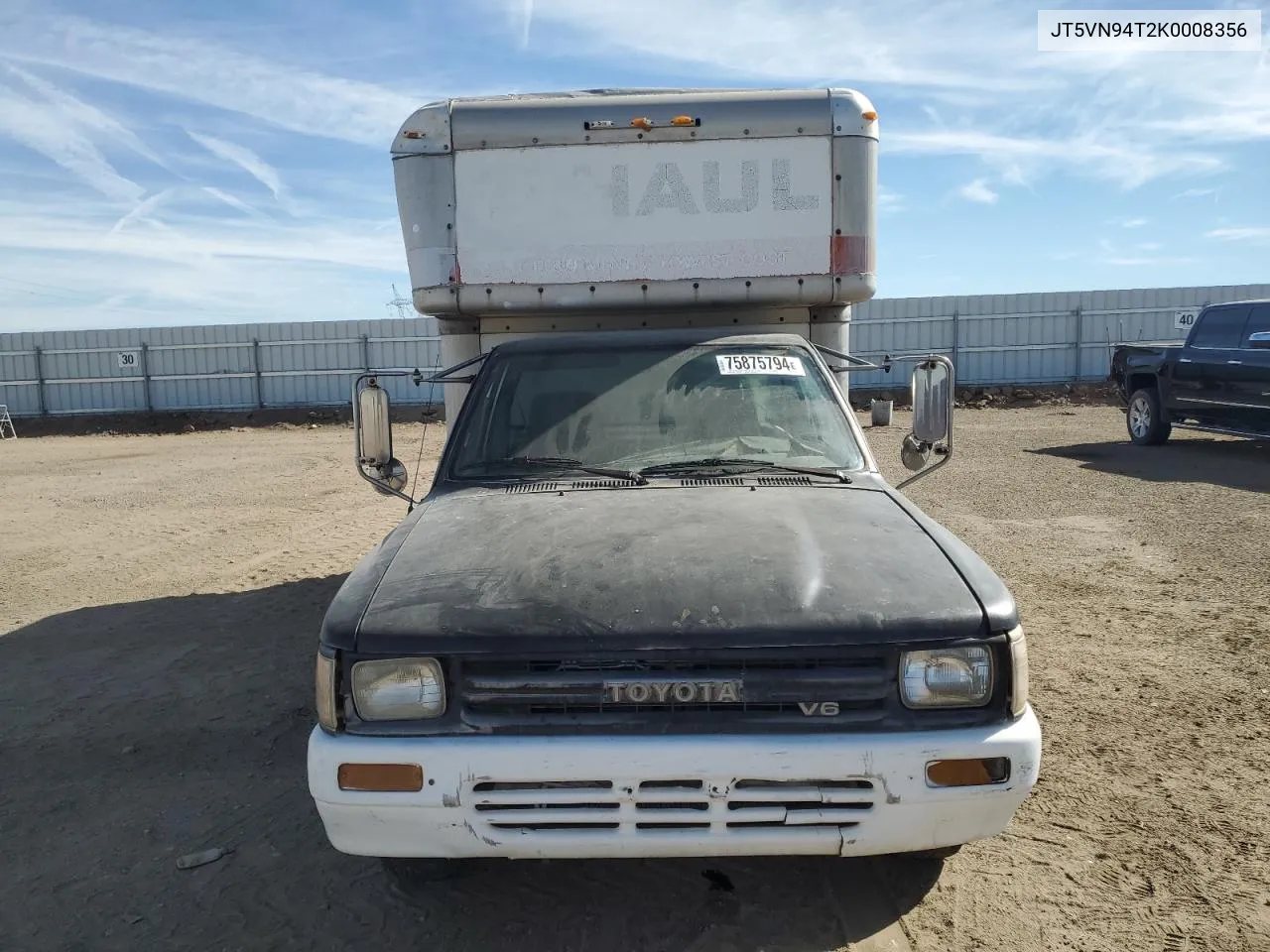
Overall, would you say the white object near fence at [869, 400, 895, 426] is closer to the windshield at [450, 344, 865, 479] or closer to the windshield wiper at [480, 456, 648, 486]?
the windshield at [450, 344, 865, 479]

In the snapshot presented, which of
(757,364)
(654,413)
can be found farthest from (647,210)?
(654,413)

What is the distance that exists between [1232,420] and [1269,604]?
7.22m

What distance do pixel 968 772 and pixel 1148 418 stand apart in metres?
13.1

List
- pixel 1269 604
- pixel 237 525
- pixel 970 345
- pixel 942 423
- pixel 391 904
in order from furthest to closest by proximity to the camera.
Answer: pixel 970 345 → pixel 237 525 → pixel 1269 604 → pixel 942 423 → pixel 391 904

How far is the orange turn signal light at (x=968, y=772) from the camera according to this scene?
2572mm

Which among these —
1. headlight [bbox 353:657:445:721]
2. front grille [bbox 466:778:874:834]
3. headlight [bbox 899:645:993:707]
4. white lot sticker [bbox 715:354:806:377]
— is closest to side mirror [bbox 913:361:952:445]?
white lot sticker [bbox 715:354:806:377]

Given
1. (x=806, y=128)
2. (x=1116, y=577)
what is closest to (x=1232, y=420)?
(x=1116, y=577)

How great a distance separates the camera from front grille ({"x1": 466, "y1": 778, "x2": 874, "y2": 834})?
101 inches

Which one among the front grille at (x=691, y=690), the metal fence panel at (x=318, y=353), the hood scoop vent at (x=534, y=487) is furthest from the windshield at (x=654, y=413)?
the metal fence panel at (x=318, y=353)

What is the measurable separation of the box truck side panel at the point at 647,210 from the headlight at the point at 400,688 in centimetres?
273

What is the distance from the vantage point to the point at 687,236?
4.91 metres

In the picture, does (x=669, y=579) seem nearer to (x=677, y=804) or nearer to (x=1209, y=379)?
(x=677, y=804)

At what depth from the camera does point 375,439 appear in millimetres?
4375

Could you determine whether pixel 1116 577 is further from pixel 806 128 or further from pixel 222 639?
pixel 222 639
